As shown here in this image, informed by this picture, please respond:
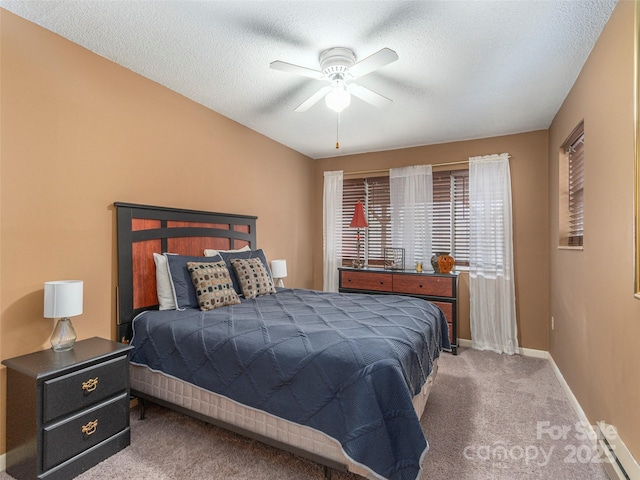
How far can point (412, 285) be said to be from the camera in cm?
415

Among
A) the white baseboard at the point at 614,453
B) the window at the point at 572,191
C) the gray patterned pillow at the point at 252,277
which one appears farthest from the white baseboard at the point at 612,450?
the gray patterned pillow at the point at 252,277

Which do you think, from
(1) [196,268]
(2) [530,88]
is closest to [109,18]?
(1) [196,268]

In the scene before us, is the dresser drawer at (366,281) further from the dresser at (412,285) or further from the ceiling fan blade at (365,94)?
the ceiling fan blade at (365,94)

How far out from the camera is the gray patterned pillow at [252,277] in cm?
305

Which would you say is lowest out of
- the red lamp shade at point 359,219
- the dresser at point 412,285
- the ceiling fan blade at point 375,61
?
the dresser at point 412,285

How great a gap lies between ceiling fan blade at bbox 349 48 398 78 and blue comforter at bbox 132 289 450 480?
5.38ft

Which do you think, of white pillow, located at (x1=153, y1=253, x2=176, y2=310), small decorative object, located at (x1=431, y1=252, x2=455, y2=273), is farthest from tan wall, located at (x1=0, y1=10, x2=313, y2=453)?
small decorative object, located at (x1=431, y1=252, x2=455, y2=273)

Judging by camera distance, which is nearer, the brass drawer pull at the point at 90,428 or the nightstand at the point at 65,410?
the nightstand at the point at 65,410

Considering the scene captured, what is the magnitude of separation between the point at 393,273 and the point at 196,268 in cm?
256

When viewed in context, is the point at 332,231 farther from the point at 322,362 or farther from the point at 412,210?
the point at 322,362

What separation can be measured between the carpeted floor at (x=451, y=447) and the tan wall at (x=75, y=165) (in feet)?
2.60

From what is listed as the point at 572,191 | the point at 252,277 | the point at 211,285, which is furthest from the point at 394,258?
the point at 211,285

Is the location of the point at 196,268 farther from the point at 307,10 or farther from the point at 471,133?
the point at 471,133

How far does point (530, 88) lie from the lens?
2783 millimetres
